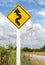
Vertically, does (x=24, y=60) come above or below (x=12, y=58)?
below

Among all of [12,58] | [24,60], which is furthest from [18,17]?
[24,60]

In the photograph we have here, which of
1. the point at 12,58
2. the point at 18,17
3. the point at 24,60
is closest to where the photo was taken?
the point at 18,17

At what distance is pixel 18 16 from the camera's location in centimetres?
1340

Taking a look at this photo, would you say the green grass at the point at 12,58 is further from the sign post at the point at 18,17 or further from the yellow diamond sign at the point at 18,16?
the yellow diamond sign at the point at 18,16

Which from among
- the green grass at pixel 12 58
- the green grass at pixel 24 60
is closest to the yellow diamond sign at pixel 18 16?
the green grass at pixel 12 58

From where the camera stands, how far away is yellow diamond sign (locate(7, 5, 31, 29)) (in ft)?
43.8

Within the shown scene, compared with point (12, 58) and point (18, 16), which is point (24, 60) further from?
point (18, 16)

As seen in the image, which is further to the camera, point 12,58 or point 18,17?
point 12,58

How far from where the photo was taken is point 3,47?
18766mm

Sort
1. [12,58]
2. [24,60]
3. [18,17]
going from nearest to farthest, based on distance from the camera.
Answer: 1. [18,17]
2. [12,58]
3. [24,60]

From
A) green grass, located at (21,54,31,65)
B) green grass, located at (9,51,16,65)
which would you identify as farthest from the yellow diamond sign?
green grass, located at (21,54,31,65)

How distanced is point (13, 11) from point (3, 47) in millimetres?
5654

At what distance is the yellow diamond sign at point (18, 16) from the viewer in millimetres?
13344

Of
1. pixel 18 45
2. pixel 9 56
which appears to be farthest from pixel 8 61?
pixel 18 45
